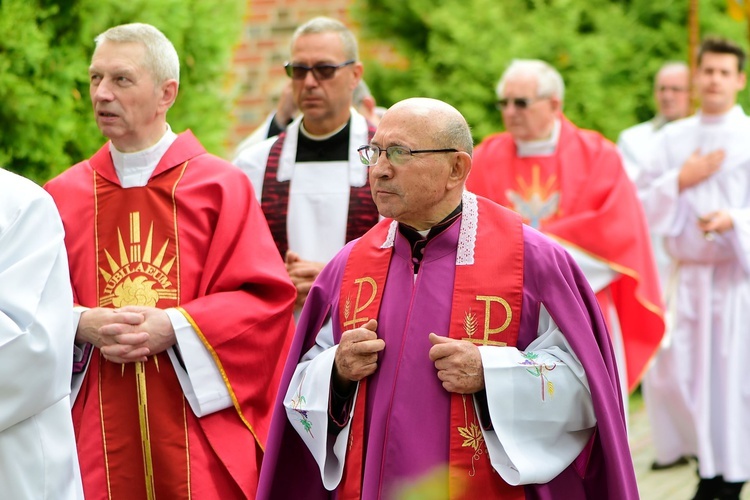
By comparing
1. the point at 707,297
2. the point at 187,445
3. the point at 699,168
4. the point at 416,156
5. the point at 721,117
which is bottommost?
the point at 707,297

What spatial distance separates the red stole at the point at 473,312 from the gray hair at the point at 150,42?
127 cm

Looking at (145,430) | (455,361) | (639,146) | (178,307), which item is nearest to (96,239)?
(178,307)

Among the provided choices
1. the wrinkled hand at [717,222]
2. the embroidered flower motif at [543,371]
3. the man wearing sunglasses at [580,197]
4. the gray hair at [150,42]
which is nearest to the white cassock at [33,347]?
the gray hair at [150,42]

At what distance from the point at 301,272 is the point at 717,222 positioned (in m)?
3.00

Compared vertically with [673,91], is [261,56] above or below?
above

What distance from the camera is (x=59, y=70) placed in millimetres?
6234

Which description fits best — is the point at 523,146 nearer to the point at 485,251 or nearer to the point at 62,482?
the point at 485,251

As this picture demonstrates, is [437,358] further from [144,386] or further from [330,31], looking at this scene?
[330,31]

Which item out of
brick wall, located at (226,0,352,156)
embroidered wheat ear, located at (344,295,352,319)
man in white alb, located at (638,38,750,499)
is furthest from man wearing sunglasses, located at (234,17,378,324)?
brick wall, located at (226,0,352,156)

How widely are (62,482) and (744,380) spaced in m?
5.02

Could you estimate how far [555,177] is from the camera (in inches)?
295

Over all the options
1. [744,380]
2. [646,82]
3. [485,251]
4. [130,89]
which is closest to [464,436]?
[485,251]

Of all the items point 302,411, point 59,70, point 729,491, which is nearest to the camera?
point 302,411

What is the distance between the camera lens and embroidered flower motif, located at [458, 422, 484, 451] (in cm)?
385
